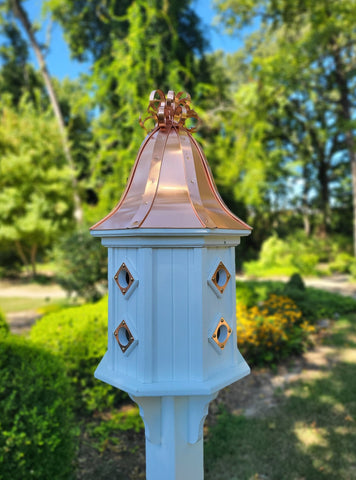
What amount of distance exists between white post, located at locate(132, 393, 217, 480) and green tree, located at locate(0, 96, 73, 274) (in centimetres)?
1404

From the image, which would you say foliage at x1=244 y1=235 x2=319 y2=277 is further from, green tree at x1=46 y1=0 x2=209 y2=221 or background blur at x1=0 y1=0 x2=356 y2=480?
green tree at x1=46 y1=0 x2=209 y2=221

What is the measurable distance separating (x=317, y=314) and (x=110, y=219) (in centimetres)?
704

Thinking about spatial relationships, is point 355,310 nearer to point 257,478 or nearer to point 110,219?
point 257,478

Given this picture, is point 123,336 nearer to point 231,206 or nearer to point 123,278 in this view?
point 123,278

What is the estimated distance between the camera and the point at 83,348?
4270 mm

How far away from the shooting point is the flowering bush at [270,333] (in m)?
5.55

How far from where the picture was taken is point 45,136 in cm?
1582

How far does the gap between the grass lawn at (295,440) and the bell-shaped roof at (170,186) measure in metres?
2.94

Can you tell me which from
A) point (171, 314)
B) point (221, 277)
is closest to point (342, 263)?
point (221, 277)

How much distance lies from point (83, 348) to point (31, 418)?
179 cm

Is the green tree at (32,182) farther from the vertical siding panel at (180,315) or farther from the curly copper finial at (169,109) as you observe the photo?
the vertical siding panel at (180,315)

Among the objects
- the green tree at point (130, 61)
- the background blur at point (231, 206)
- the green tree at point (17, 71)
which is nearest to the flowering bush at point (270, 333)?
the background blur at point (231, 206)

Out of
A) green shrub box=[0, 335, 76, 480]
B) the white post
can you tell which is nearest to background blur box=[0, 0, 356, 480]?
green shrub box=[0, 335, 76, 480]

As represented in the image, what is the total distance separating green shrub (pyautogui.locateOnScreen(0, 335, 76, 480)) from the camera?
94.6 inches
